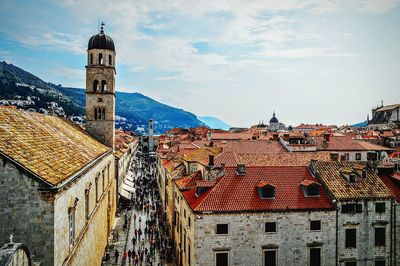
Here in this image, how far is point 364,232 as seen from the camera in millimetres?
25969

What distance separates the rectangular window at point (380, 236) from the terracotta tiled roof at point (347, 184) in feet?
8.35

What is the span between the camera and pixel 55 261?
13.3 m

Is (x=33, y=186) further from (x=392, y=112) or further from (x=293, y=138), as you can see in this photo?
(x=392, y=112)

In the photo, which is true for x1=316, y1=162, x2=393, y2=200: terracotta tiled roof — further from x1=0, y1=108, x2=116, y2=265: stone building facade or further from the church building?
x1=0, y1=108, x2=116, y2=265: stone building facade

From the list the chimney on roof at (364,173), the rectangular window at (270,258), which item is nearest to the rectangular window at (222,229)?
the rectangular window at (270,258)

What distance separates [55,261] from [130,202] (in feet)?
144

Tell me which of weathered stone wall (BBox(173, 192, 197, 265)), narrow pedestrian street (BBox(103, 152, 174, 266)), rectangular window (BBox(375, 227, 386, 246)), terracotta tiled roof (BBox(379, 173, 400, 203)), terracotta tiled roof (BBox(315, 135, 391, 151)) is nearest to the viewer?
weathered stone wall (BBox(173, 192, 197, 265))

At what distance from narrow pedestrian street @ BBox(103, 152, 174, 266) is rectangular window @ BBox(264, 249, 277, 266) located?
1182 centimetres

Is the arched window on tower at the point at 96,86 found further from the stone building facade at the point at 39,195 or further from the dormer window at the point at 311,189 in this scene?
the dormer window at the point at 311,189

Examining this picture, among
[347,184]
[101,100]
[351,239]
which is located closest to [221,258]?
[351,239]

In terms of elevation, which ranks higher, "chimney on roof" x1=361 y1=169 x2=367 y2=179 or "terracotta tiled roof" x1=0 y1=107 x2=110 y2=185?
"terracotta tiled roof" x1=0 y1=107 x2=110 y2=185

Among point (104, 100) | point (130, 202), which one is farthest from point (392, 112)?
point (104, 100)

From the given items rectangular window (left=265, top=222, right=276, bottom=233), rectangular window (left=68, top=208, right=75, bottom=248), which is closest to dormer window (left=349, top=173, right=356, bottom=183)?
rectangular window (left=265, top=222, right=276, bottom=233)

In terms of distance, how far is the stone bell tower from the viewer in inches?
1575
